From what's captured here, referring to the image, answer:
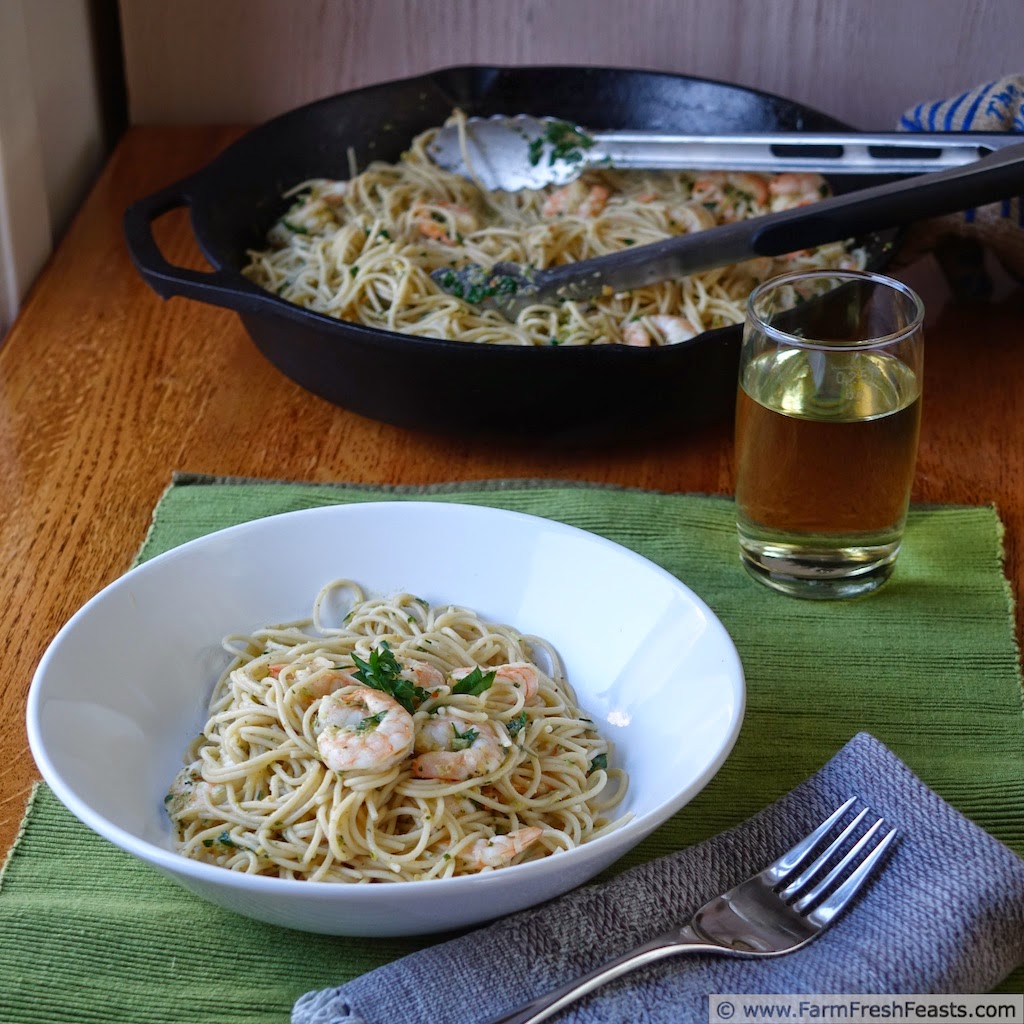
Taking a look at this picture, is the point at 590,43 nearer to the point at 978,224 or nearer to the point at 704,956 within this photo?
the point at 978,224

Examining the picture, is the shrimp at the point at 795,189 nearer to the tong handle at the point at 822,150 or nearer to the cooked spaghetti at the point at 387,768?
the tong handle at the point at 822,150

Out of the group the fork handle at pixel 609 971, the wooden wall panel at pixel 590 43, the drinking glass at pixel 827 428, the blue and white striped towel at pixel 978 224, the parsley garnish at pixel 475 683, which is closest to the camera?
the fork handle at pixel 609 971

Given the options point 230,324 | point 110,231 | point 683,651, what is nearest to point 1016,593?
point 683,651

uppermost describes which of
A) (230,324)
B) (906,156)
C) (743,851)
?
(906,156)

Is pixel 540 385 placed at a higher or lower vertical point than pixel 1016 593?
higher

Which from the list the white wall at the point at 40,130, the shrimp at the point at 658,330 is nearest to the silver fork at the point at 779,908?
the shrimp at the point at 658,330

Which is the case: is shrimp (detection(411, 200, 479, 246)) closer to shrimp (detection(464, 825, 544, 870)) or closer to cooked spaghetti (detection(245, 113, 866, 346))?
cooked spaghetti (detection(245, 113, 866, 346))

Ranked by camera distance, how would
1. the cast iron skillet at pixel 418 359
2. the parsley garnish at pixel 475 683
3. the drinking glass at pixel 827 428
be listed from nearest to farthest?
the parsley garnish at pixel 475 683 → the drinking glass at pixel 827 428 → the cast iron skillet at pixel 418 359

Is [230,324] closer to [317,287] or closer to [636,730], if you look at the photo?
[317,287]

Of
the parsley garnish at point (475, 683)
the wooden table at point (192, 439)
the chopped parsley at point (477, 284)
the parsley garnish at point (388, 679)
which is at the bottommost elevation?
the wooden table at point (192, 439)
